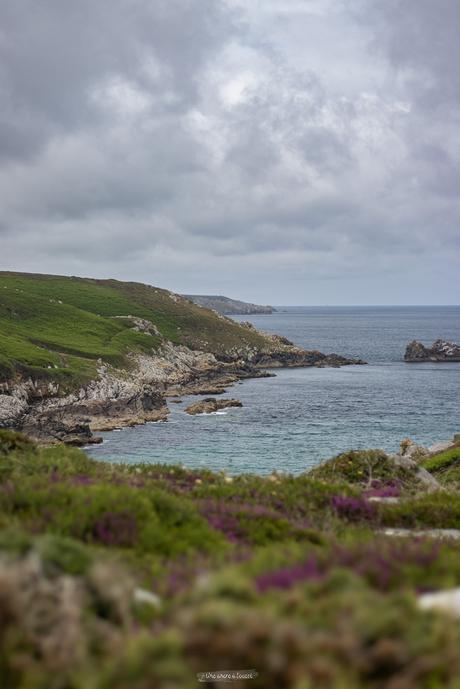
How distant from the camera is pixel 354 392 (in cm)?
11012

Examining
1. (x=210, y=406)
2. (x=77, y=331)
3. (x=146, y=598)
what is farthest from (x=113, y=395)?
(x=146, y=598)

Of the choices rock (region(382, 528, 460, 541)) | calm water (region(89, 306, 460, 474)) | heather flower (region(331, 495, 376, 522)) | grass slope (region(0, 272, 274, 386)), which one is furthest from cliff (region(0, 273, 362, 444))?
rock (region(382, 528, 460, 541))

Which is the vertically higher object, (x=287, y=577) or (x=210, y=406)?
(x=287, y=577)

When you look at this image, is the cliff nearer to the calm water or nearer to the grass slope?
the grass slope

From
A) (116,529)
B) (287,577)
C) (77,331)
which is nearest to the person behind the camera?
(287,577)

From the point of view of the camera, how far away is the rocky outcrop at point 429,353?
16812 centimetres

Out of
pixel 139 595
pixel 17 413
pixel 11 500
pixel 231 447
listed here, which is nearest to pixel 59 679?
pixel 139 595

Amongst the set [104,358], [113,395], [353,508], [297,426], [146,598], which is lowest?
[297,426]

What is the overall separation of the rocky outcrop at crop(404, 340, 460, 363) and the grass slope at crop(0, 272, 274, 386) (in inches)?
1649

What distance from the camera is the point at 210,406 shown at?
94625mm

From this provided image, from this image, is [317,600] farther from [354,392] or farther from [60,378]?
[354,392]

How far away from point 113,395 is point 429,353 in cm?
10414

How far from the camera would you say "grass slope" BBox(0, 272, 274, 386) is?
101 meters

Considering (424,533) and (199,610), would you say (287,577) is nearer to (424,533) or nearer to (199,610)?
(199,610)
